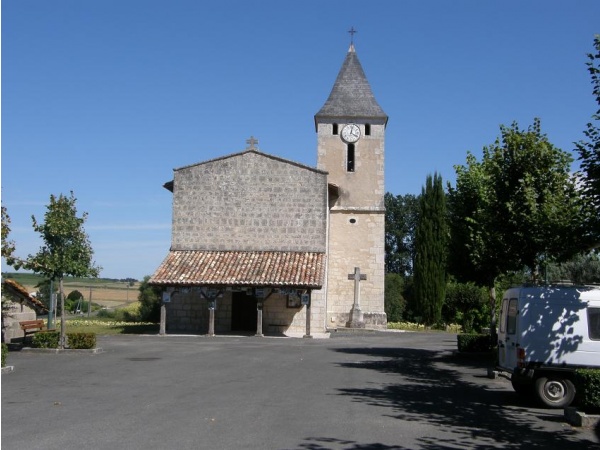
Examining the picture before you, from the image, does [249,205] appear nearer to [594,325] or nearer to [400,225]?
[594,325]

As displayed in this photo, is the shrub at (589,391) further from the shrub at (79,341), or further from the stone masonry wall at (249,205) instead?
the stone masonry wall at (249,205)

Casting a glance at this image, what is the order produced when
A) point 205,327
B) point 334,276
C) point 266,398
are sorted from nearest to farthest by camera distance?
point 266,398 → point 205,327 → point 334,276

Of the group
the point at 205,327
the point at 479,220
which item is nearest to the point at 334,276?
the point at 205,327

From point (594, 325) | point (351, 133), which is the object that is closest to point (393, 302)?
point (351, 133)

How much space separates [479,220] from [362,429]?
10.6 m

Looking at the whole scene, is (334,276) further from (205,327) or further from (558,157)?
(558,157)

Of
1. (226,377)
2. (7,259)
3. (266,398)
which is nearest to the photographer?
(266,398)

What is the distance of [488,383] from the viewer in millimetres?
15633

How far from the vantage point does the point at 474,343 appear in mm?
21672

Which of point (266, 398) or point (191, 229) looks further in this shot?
point (191, 229)

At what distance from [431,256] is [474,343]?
25.5m

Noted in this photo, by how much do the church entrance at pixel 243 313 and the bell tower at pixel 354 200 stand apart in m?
5.01

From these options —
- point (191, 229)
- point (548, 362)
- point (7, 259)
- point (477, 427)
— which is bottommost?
point (477, 427)

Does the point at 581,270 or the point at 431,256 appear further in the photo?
the point at 431,256
